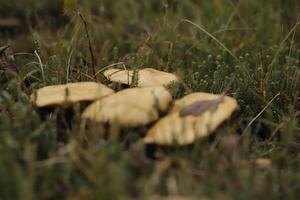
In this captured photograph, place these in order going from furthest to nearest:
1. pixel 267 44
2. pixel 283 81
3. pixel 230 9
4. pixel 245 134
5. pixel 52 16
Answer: pixel 52 16 < pixel 230 9 < pixel 267 44 < pixel 283 81 < pixel 245 134

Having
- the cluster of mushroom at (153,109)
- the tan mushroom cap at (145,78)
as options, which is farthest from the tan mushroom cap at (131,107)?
the tan mushroom cap at (145,78)

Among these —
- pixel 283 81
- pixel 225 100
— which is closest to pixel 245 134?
pixel 225 100

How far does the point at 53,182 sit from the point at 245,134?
2.37 feet

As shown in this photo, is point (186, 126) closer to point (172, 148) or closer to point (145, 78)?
point (172, 148)

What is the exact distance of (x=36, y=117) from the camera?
1.85 metres

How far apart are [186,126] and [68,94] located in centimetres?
39

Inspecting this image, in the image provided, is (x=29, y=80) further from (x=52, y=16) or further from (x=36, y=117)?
(x=52, y=16)

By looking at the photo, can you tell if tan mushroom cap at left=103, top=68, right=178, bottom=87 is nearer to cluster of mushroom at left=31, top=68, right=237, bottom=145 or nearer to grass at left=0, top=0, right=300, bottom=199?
grass at left=0, top=0, right=300, bottom=199

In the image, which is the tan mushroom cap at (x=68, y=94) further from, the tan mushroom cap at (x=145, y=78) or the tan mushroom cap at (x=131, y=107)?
the tan mushroom cap at (x=145, y=78)

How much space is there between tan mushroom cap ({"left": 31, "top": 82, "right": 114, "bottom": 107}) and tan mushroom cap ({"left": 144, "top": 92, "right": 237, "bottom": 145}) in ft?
0.81

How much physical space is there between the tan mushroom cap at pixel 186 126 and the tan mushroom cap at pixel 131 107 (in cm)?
4

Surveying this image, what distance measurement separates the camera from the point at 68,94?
177cm

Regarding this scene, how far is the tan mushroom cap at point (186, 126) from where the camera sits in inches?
64.6

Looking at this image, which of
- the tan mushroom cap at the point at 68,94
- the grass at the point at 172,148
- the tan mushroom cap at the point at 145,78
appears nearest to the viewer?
the grass at the point at 172,148
